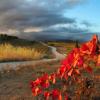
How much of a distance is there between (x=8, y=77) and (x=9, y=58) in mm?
9973

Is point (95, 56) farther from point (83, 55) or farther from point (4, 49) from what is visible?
point (4, 49)

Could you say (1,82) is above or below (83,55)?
below

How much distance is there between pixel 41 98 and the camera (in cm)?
706

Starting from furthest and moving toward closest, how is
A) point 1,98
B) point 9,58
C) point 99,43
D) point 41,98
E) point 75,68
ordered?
point 9,58 → point 1,98 → point 41,98 → point 75,68 → point 99,43

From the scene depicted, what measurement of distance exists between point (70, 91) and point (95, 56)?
394cm

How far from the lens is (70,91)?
291 inches

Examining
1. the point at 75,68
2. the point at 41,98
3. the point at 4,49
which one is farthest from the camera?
the point at 4,49

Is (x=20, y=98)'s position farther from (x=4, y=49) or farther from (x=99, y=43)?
(x=4, y=49)

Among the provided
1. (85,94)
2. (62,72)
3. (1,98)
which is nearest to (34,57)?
(1,98)

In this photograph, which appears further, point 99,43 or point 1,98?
point 1,98

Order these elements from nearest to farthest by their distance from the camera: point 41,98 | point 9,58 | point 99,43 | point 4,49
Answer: point 99,43 < point 41,98 < point 9,58 < point 4,49

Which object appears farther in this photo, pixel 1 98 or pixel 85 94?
pixel 1 98

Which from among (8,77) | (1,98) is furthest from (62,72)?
(8,77)

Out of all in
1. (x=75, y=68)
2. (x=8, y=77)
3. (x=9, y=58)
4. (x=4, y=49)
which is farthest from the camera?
(x=4, y=49)
